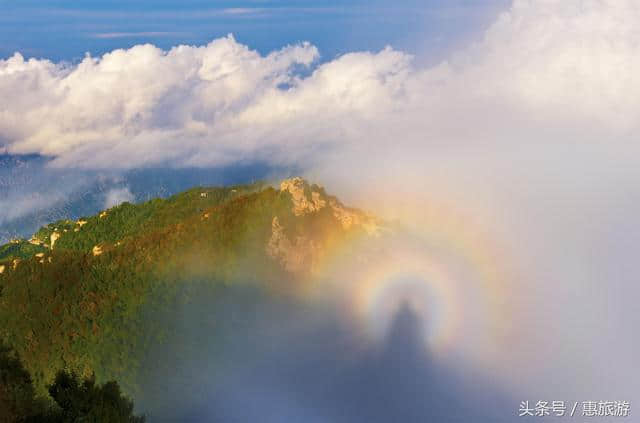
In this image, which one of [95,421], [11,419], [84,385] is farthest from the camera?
[84,385]

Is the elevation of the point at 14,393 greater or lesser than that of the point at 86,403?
lesser

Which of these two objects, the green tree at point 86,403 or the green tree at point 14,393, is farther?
the green tree at point 86,403

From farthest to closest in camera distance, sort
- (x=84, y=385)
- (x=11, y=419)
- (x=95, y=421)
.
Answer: (x=84, y=385)
(x=95, y=421)
(x=11, y=419)

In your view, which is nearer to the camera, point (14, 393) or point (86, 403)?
point (14, 393)

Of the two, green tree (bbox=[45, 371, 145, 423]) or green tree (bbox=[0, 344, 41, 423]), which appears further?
green tree (bbox=[45, 371, 145, 423])

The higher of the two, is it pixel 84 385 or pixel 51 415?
pixel 84 385

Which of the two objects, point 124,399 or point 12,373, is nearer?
point 12,373

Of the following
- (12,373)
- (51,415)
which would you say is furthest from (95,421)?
(12,373)

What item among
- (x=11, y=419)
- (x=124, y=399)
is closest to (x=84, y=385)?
(x=124, y=399)

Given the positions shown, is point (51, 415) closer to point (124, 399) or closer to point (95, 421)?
point (95, 421)
